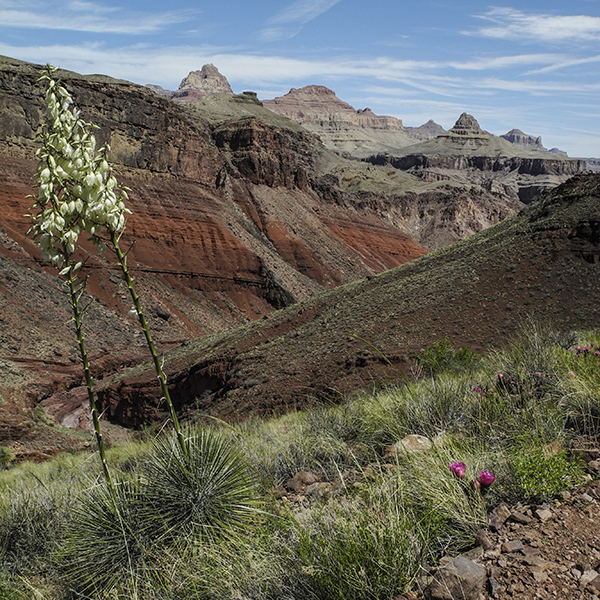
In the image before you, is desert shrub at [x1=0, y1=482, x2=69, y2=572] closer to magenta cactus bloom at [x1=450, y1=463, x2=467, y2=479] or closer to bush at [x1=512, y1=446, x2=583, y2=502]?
magenta cactus bloom at [x1=450, y1=463, x2=467, y2=479]

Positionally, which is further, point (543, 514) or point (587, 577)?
point (543, 514)

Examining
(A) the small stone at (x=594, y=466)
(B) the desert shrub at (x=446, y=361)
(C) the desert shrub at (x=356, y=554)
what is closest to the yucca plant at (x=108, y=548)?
(C) the desert shrub at (x=356, y=554)

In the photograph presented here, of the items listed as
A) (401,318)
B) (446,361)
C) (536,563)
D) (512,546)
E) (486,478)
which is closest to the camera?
(536,563)

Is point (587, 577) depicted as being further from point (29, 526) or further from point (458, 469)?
point (29, 526)

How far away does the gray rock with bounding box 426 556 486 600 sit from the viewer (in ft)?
9.14

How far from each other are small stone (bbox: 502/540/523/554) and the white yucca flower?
3.41 m

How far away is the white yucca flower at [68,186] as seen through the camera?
3.71 metres

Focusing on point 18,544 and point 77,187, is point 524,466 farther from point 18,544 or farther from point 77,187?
point 18,544

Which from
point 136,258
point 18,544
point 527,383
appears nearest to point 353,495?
point 527,383

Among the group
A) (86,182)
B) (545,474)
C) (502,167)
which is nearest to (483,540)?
(545,474)

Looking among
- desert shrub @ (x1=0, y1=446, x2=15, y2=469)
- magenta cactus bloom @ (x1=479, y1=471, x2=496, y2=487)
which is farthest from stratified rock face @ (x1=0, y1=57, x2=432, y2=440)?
magenta cactus bloom @ (x1=479, y1=471, x2=496, y2=487)

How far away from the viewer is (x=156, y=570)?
3689mm

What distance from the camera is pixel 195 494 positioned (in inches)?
162

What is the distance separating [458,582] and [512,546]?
21.4 inches
